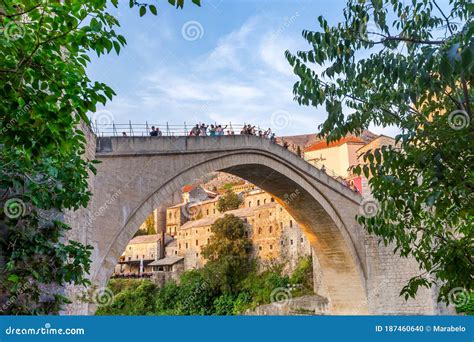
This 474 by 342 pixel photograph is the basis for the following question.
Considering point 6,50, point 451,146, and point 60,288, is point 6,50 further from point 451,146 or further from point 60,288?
point 60,288

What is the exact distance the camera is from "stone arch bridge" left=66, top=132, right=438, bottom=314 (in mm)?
12555

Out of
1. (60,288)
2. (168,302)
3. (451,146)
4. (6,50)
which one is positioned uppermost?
(6,50)

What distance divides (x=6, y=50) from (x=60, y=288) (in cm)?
460

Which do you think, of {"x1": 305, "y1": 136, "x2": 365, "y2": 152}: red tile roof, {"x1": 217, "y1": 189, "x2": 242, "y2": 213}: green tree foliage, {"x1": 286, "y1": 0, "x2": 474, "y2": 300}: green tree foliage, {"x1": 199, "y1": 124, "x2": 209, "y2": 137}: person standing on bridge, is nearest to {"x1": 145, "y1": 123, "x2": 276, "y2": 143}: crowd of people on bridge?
{"x1": 199, "y1": 124, "x2": 209, "y2": 137}: person standing on bridge

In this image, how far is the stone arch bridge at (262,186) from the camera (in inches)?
494

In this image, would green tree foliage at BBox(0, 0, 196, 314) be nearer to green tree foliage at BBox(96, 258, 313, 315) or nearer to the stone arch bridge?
the stone arch bridge

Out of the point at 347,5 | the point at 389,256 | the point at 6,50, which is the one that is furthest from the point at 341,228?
the point at 6,50

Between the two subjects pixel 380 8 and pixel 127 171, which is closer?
pixel 380 8

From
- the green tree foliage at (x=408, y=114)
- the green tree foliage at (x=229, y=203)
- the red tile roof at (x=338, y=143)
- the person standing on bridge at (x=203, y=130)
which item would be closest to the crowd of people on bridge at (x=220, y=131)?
the person standing on bridge at (x=203, y=130)

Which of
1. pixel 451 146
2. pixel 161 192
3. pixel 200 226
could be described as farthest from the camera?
pixel 200 226

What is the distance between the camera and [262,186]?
2173cm

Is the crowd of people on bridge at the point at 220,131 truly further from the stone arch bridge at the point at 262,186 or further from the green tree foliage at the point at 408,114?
the green tree foliage at the point at 408,114

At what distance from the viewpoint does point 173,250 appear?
47875mm

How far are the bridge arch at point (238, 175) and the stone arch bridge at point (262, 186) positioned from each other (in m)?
0.03
